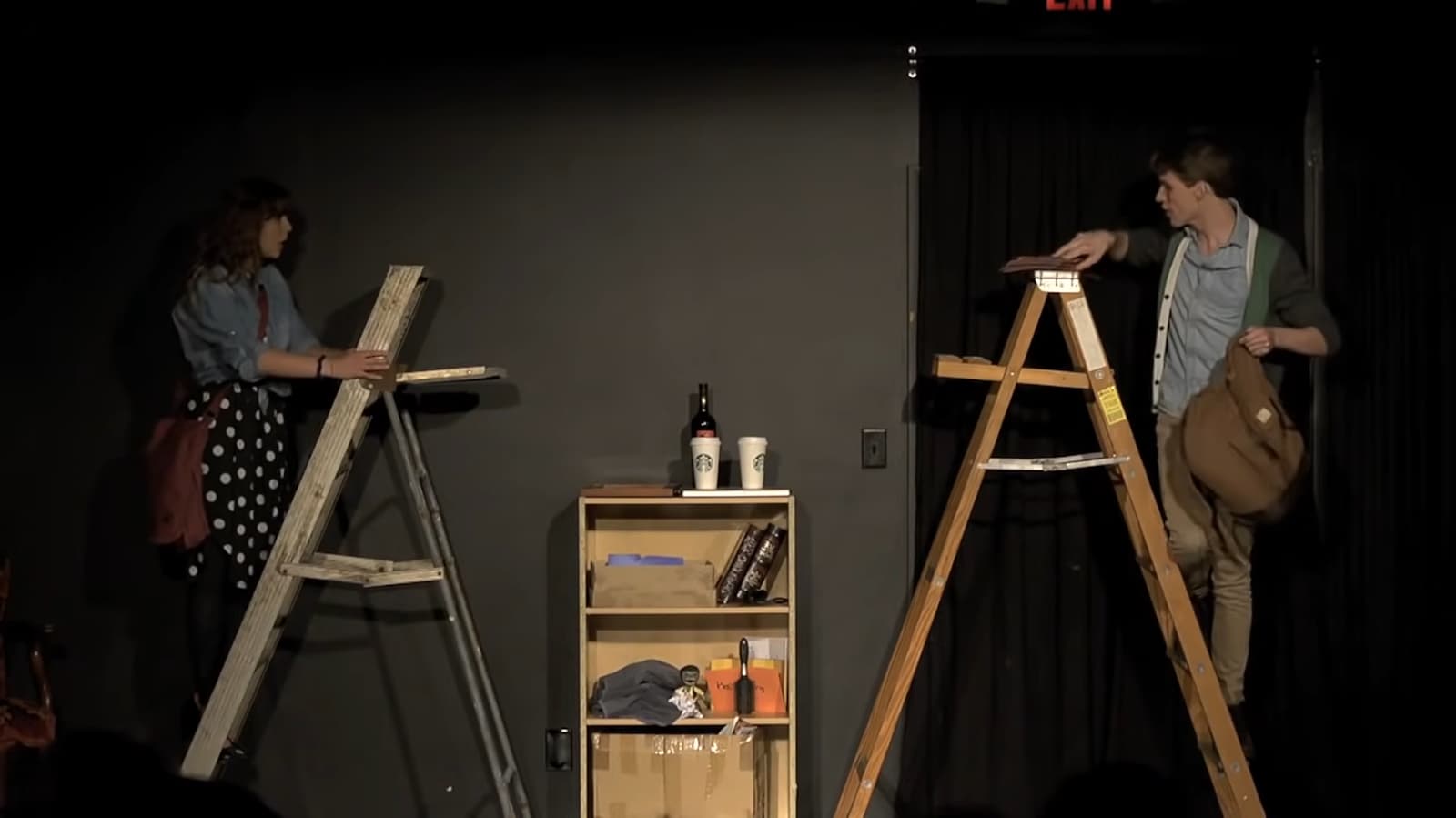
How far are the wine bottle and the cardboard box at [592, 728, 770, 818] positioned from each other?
0.80 m

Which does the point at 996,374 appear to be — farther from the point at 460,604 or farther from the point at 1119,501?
the point at 460,604

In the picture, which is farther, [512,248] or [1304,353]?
[512,248]

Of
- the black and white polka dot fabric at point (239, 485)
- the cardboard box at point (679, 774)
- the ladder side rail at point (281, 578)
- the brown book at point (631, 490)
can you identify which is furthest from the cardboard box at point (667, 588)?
the black and white polka dot fabric at point (239, 485)

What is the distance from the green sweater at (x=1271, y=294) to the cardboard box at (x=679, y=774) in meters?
1.49

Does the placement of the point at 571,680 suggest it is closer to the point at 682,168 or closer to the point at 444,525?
the point at 444,525

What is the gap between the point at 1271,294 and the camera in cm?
338

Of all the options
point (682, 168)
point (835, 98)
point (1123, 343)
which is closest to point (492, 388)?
point (682, 168)

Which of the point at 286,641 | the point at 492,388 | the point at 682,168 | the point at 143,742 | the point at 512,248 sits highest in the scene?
the point at 682,168

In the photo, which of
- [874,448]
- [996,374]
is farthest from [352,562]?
[996,374]

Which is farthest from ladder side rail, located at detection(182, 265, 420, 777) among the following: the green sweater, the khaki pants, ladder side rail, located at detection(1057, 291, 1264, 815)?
the khaki pants

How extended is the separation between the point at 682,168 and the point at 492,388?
2.76 feet

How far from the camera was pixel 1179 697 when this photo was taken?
358 centimetres

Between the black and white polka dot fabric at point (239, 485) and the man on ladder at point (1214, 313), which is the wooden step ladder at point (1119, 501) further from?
the black and white polka dot fabric at point (239, 485)

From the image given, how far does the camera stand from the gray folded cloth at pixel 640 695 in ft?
11.1
